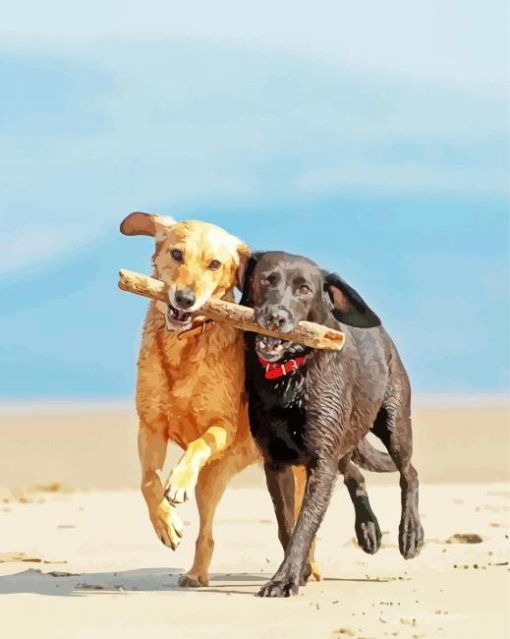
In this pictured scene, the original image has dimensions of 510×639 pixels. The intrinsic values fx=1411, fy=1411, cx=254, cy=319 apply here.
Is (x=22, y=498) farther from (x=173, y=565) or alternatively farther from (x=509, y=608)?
(x=509, y=608)

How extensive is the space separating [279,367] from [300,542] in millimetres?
1096

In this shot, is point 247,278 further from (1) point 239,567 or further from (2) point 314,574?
(1) point 239,567

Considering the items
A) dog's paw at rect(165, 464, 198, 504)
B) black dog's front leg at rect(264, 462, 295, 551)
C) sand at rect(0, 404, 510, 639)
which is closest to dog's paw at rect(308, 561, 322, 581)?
sand at rect(0, 404, 510, 639)

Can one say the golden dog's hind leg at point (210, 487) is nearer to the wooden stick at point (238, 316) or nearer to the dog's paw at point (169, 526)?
the dog's paw at point (169, 526)

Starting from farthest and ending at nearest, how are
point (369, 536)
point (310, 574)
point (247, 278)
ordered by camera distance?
point (369, 536) < point (310, 574) < point (247, 278)

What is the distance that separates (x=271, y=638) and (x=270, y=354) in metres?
1.83

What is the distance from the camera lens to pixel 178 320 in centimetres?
867

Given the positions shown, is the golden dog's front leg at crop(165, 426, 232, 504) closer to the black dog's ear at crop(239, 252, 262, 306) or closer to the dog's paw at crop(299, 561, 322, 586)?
the black dog's ear at crop(239, 252, 262, 306)

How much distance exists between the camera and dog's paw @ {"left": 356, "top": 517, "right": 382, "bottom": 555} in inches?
405

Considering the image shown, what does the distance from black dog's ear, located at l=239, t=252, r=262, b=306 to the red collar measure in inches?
16.1

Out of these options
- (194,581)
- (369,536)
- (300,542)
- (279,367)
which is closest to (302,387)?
(279,367)

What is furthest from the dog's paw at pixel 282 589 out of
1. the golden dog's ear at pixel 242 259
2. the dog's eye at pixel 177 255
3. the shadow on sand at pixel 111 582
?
the dog's eye at pixel 177 255

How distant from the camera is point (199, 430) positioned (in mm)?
8977

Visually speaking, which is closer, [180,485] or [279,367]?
[180,485]
